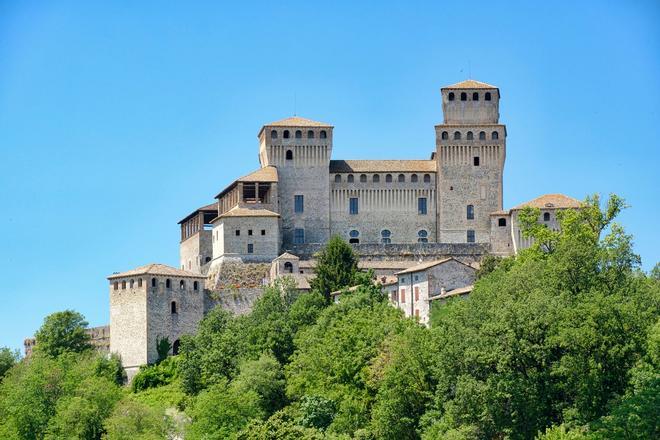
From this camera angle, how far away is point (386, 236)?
112m

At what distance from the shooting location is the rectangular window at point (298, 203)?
4358 inches

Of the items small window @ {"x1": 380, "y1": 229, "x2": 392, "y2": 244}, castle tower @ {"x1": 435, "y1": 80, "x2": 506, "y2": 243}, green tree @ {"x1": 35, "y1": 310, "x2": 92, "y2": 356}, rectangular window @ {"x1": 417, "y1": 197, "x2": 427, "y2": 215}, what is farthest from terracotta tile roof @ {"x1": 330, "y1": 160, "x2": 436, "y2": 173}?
green tree @ {"x1": 35, "y1": 310, "x2": 92, "y2": 356}

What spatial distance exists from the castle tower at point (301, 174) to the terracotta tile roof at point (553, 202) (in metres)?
12.9

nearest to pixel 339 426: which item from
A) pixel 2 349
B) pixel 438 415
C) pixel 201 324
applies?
pixel 438 415

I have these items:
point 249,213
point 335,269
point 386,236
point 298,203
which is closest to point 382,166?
point 386,236

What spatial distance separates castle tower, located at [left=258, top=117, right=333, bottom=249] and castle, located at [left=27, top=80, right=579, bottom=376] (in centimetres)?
7

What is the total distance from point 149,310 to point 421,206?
73.0 feet

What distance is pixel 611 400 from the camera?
67.2 meters

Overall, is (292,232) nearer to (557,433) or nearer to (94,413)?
(94,413)

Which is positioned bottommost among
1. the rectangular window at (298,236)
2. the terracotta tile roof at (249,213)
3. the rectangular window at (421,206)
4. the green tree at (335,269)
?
the green tree at (335,269)

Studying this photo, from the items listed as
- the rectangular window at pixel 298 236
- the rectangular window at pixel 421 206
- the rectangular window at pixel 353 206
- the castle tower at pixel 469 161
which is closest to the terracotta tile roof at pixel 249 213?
the rectangular window at pixel 298 236

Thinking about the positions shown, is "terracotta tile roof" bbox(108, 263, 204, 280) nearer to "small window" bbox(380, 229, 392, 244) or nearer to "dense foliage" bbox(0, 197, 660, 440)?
"dense foliage" bbox(0, 197, 660, 440)

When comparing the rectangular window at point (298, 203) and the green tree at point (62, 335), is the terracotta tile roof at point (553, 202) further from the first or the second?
the green tree at point (62, 335)

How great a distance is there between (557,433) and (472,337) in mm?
7363
